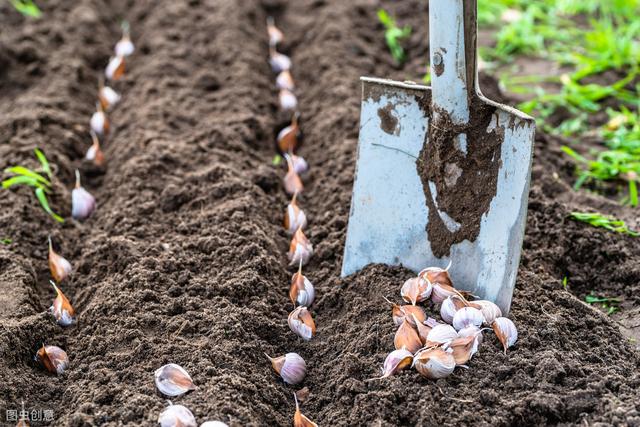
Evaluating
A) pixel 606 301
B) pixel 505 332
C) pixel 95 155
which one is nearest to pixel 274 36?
pixel 95 155

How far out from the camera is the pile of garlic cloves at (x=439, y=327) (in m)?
2.20

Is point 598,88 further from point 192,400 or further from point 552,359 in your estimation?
point 192,400

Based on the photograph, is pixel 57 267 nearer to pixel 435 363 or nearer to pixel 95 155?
pixel 95 155

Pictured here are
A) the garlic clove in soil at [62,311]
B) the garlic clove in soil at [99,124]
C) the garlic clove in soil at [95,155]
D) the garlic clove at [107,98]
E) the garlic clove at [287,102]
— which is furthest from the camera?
the garlic clove at [107,98]

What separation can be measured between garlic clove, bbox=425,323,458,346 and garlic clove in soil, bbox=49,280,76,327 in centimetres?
118

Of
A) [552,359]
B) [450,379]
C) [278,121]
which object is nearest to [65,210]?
[278,121]

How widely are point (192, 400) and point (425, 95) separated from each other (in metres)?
1.20

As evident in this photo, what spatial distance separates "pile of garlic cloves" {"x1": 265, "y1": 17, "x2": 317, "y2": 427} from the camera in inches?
92.7

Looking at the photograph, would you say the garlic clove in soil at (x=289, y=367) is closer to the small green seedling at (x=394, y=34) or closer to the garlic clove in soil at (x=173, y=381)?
the garlic clove in soil at (x=173, y=381)

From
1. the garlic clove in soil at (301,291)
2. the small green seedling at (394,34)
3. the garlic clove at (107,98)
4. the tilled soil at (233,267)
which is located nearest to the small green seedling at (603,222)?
the tilled soil at (233,267)

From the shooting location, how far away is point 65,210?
3.23 m

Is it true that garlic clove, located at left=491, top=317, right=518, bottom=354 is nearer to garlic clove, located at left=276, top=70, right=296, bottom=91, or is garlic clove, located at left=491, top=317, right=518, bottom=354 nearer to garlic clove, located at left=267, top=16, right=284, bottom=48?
garlic clove, located at left=276, top=70, right=296, bottom=91

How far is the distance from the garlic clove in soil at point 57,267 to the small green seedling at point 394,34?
2175 millimetres

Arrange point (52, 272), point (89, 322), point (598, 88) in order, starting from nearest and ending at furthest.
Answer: point (89, 322) < point (52, 272) < point (598, 88)
